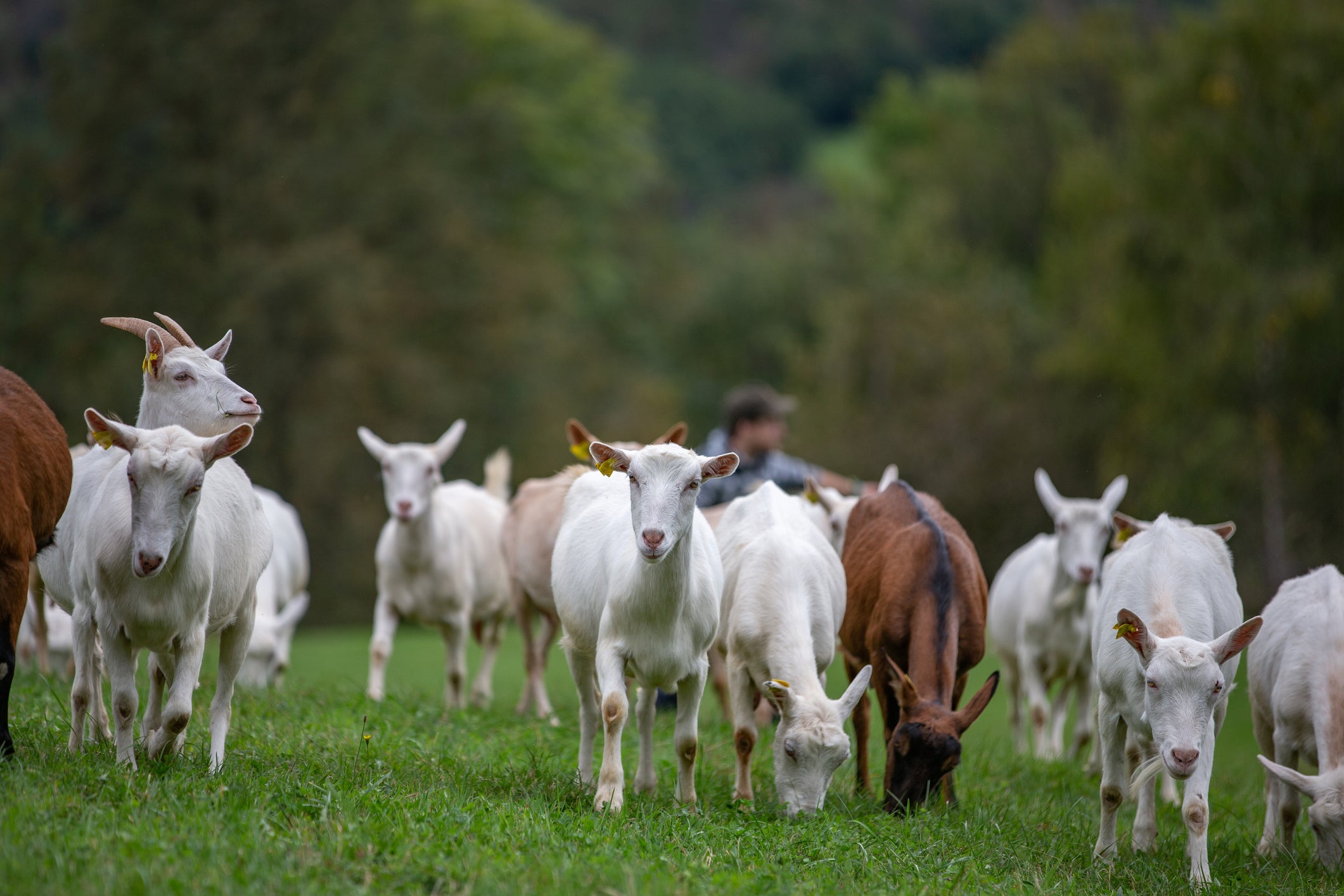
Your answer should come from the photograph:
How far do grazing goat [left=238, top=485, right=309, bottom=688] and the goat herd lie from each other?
1.76 m

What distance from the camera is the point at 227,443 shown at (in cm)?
573

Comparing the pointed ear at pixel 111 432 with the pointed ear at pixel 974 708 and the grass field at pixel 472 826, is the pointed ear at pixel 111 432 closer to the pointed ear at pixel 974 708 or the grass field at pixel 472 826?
the grass field at pixel 472 826

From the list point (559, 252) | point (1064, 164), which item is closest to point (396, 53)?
point (559, 252)

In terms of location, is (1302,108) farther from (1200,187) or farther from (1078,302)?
(1078,302)

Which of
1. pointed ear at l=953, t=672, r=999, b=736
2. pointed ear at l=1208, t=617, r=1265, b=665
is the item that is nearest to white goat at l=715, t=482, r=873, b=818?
pointed ear at l=953, t=672, r=999, b=736

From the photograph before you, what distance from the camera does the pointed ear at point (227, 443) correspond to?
18.7 feet

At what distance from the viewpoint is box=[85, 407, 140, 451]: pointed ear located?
5.61m

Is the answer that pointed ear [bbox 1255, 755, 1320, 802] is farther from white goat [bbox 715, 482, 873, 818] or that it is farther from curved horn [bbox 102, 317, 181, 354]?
curved horn [bbox 102, 317, 181, 354]

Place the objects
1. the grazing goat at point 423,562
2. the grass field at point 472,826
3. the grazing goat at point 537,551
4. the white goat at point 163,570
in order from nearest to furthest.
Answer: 1. the grass field at point 472,826
2. the white goat at point 163,570
3. the grazing goat at point 537,551
4. the grazing goat at point 423,562

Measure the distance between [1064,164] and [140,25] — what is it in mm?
18889

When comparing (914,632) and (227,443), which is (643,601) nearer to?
(914,632)

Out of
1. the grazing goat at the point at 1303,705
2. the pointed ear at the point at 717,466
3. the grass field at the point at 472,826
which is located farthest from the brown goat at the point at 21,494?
the grazing goat at the point at 1303,705

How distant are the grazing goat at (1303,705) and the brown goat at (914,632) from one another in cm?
166

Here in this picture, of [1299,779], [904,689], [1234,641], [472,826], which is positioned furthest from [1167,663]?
[472,826]
